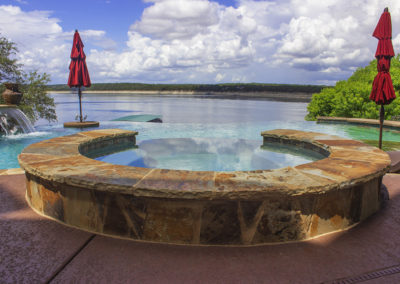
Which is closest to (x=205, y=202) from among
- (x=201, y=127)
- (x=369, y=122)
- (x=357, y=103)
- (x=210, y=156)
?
(x=210, y=156)

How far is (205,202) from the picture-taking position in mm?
2291

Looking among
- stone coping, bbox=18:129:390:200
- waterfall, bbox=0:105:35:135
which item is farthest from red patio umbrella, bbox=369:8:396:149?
waterfall, bbox=0:105:35:135

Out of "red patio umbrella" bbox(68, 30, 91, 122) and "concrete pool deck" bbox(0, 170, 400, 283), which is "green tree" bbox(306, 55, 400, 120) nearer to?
"red patio umbrella" bbox(68, 30, 91, 122)

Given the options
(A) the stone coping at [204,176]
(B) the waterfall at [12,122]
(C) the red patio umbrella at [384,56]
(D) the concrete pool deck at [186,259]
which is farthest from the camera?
(B) the waterfall at [12,122]

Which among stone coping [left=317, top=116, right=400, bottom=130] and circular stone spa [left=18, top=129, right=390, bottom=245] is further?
stone coping [left=317, top=116, right=400, bottom=130]

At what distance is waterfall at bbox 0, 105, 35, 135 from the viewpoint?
960cm

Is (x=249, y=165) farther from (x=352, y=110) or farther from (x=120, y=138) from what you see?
(x=352, y=110)

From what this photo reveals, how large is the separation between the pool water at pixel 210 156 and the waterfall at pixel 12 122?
6.36m

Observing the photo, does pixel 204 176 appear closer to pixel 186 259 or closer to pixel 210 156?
pixel 186 259

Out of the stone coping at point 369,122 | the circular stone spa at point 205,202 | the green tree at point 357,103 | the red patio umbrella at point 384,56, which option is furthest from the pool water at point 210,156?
the green tree at point 357,103

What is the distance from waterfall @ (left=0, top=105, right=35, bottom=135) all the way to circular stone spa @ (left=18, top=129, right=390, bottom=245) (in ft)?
27.4

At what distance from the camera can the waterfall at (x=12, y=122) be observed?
9.60 metres

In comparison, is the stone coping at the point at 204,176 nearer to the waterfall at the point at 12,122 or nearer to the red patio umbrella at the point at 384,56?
the red patio umbrella at the point at 384,56

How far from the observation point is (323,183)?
96.0 inches
